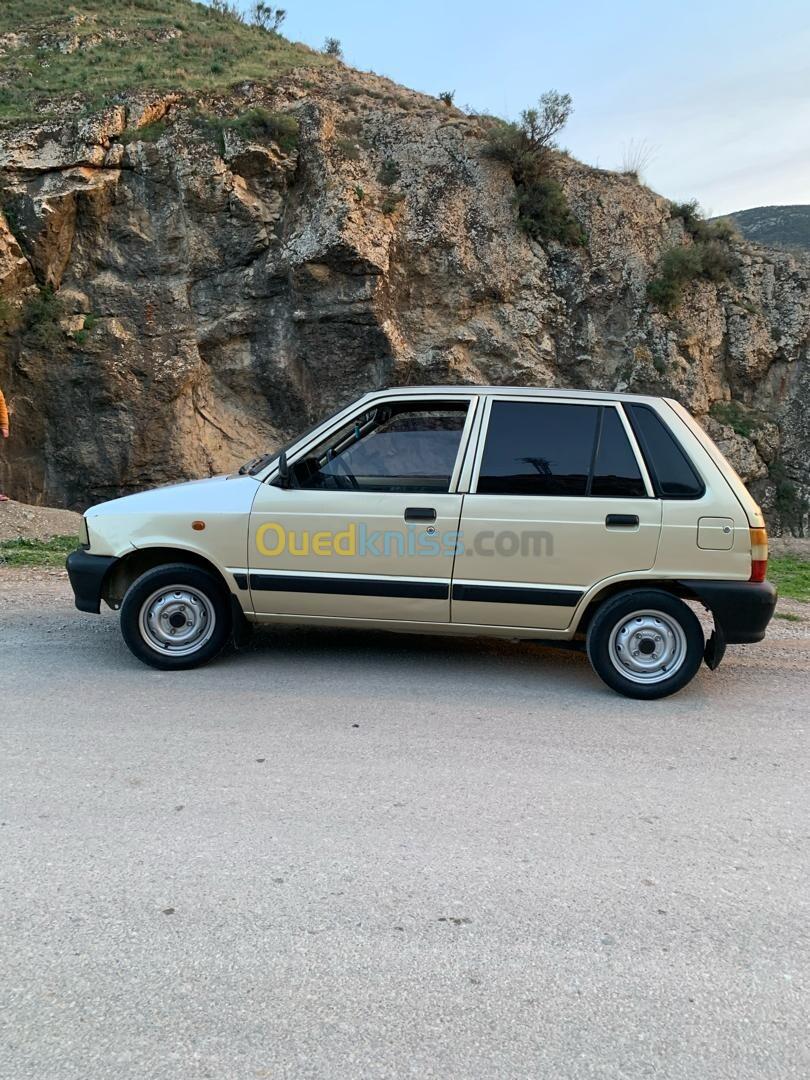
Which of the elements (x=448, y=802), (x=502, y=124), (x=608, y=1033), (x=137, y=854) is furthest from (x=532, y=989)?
(x=502, y=124)

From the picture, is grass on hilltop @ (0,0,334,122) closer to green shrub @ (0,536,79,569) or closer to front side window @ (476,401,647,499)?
green shrub @ (0,536,79,569)

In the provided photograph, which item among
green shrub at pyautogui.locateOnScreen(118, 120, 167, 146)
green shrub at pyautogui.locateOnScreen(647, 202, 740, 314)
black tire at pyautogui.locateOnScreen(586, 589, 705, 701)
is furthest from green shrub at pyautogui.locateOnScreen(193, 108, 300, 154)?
black tire at pyautogui.locateOnScreen(586, 589, 705, 701)

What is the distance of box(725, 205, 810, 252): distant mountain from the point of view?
35.3m

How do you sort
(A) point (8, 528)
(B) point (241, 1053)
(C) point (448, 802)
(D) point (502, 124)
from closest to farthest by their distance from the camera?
(B) point (241, 1053) < (C) point (448, 802) < (A) point (8, 528) < (D) point (502, 124)

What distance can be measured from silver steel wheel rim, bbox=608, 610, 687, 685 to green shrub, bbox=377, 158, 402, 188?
14.2 metres

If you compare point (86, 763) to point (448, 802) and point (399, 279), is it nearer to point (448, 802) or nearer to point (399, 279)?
point (448, 802)

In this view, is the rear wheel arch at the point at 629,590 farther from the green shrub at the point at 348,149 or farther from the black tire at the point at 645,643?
the green shrub at the point at 348,149

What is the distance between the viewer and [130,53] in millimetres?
20906

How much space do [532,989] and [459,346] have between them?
594 inches

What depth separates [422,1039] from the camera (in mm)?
2195

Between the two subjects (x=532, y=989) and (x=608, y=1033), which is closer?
(x=608, y=1033)

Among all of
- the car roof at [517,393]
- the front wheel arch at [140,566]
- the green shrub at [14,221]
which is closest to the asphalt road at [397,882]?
the front wheel arch at [140,566]

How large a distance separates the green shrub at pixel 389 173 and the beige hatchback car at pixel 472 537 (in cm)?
1302

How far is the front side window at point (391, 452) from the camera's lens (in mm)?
5238
